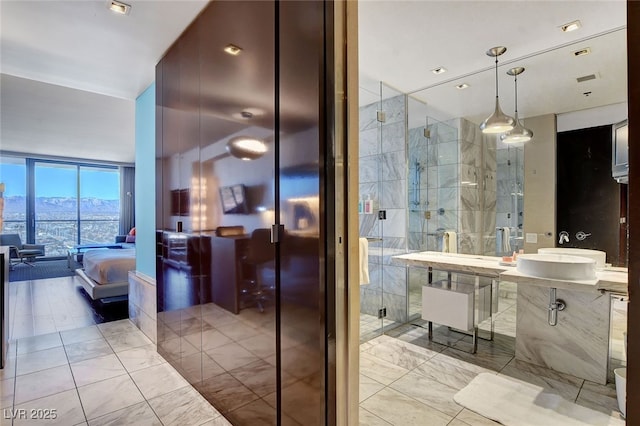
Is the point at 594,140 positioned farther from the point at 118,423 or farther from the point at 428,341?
the point at 118,423

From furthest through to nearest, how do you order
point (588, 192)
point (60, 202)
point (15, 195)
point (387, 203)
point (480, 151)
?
point (60, 202)
point (15, 195)
point (387, 203)
point (480, 151)
point (588, 192)

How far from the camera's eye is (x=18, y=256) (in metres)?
7.04

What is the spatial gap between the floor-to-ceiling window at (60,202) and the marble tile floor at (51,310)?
3.06 meters

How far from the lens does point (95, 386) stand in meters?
2.30

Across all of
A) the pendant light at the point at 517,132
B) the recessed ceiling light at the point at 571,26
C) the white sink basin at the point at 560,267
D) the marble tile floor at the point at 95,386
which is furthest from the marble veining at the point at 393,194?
the marble tile floor at the point at 95,386

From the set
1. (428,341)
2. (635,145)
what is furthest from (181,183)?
(428,341)

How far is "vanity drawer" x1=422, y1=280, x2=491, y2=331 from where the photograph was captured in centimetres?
283

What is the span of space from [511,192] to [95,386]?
3687 millimetres

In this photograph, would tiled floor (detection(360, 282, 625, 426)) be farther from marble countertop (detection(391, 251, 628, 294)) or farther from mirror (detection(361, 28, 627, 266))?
mirror (detection(361, 28, 627, 266))

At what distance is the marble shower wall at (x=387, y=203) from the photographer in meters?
3.55

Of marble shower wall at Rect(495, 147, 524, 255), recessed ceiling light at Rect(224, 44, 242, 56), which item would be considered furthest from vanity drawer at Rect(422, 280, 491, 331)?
recessed ceiling light at Rect(224, 44, 242, 56)

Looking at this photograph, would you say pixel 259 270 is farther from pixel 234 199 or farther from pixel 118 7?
pixel 118 7

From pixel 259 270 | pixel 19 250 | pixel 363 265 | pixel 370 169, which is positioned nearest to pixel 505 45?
pixel 370 169

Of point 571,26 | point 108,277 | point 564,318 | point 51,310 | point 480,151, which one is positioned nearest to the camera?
point 571,26
